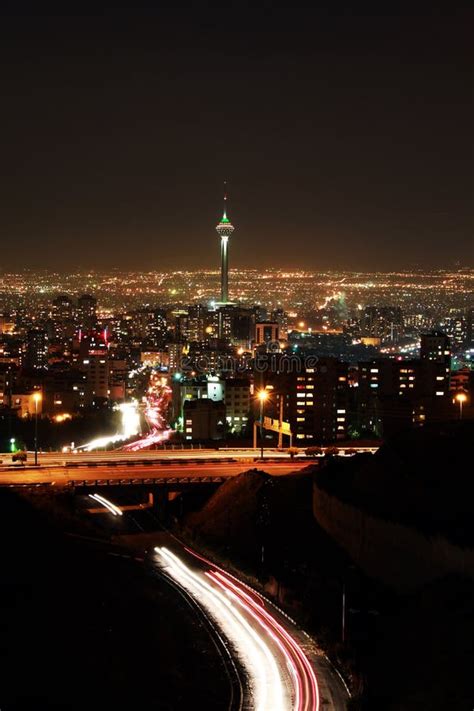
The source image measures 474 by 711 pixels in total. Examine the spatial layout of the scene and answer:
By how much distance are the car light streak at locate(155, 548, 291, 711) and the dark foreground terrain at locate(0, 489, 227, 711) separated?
11.2 inches

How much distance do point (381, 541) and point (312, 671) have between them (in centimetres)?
378

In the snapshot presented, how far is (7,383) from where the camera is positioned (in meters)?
41.2

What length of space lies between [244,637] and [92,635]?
1.64 metres

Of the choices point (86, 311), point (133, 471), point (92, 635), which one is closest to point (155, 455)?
point (133, 471)

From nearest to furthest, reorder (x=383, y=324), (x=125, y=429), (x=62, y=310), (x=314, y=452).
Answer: (x=314, y=452)
(x=125, y=429)
(x=383, y=324)
(x=62, y=310)

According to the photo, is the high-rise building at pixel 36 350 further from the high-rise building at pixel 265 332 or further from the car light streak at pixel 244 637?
the car light streak at pixel 244 637

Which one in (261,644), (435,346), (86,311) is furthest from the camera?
(86,311)

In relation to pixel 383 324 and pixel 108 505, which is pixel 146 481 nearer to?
pixel 108 505

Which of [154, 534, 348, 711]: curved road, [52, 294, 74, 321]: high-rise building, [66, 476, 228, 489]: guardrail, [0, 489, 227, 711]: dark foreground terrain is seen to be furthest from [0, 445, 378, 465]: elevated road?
[52, 294, 74, 321]: high-rise building

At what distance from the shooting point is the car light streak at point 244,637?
10.2 meters

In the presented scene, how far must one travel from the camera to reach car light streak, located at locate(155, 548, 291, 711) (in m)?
10.2

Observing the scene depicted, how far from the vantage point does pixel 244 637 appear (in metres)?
12.0

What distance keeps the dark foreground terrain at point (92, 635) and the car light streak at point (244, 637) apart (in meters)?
0.28

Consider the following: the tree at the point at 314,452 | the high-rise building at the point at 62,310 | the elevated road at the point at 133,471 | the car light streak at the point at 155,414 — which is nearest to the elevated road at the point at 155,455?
the tree at the point at 314,452
